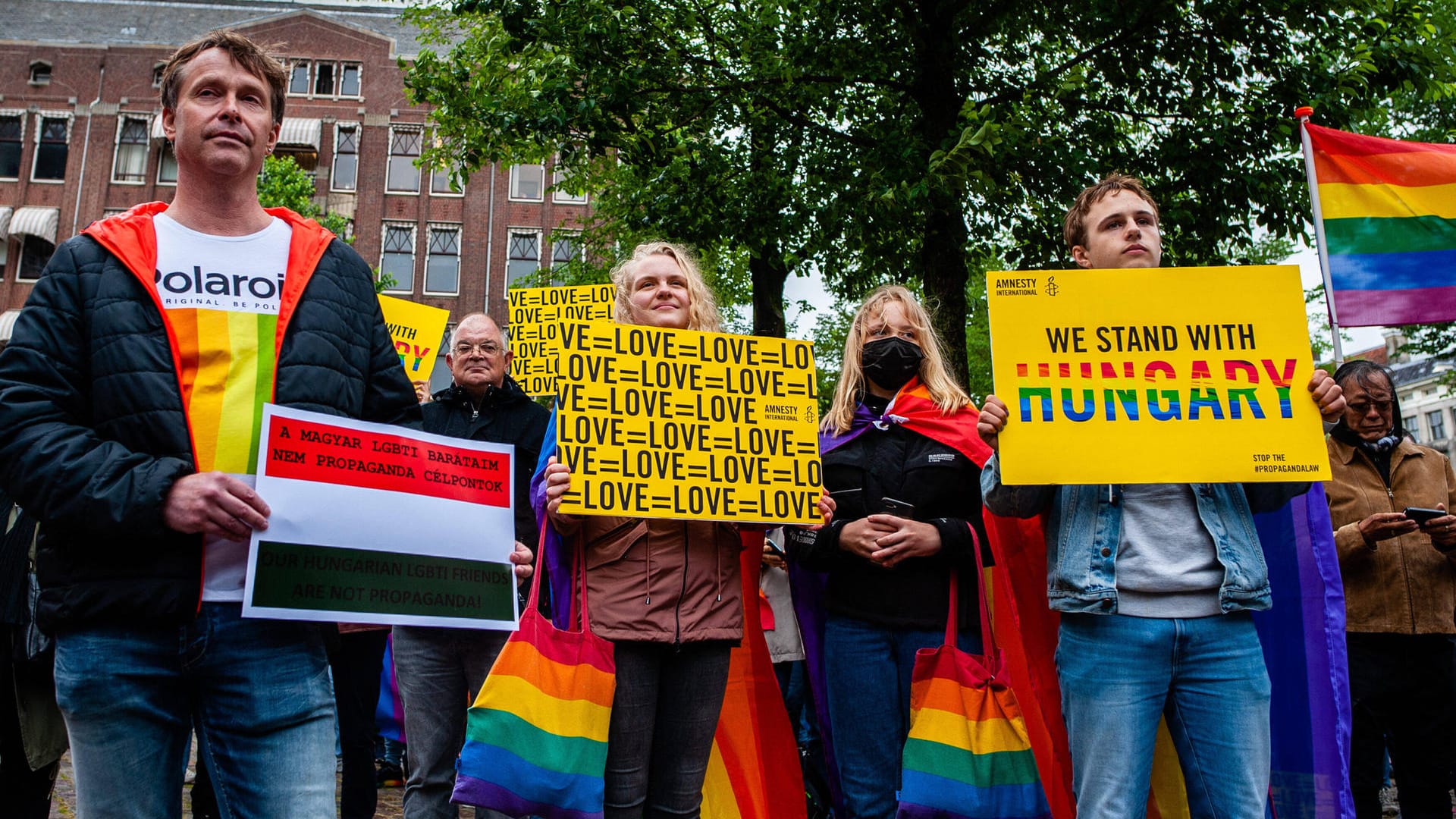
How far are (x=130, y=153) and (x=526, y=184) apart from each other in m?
12.8

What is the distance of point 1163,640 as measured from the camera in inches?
109

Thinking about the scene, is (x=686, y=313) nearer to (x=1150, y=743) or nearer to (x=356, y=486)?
(x=356, y=486)

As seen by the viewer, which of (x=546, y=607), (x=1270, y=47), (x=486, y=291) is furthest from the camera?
(x=486, y=291)

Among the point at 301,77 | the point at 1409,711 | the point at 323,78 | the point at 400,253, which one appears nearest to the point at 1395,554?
the point at 1409,711

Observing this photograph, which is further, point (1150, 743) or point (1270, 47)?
point (1270, 47)

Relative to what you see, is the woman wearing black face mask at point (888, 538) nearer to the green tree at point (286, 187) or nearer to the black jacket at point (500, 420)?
the black jacket at point (500, 420)

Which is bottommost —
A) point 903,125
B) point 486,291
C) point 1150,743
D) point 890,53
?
point 1150,743

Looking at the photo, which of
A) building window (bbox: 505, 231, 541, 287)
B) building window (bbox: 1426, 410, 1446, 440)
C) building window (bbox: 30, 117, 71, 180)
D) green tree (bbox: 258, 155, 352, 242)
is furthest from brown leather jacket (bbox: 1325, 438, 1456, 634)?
building window (bbox: 1426, 410, 1446, 440)

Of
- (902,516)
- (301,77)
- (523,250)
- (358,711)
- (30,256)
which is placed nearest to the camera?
(902,516)

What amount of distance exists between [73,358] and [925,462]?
2.45 meters

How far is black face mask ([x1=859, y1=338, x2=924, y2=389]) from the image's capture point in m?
3.67

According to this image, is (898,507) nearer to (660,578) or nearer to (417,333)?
(660,578)

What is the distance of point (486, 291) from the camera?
32.8m

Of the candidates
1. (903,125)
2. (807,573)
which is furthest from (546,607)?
(903,125)
